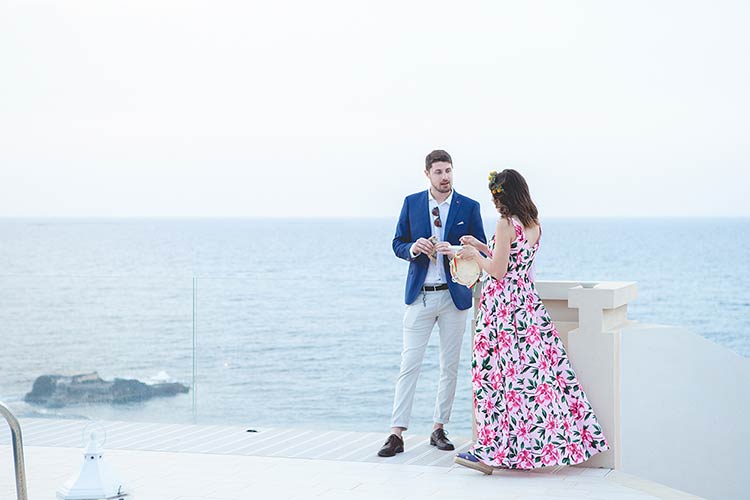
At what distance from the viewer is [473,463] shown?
5.37 meters

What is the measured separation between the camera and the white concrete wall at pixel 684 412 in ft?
18.6

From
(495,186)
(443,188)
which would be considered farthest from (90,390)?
(495,186)

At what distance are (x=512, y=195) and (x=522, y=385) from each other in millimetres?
955

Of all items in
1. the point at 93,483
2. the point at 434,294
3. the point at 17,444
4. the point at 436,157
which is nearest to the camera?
the point at 17,444

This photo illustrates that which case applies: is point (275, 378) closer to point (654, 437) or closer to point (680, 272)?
point (654, 437)

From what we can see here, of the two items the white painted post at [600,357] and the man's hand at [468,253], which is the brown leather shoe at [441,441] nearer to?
the white painted post at [600,357]

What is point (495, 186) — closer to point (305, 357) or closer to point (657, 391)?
point (657, 391)

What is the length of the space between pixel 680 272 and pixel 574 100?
418 inches

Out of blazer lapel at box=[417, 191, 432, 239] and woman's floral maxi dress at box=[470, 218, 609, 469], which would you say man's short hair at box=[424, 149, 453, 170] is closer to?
blazer lapel at box=[417, 191, 432, 239]

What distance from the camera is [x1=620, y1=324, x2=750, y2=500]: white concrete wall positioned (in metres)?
5.67

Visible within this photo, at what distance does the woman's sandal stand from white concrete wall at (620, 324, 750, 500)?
0.74 meters

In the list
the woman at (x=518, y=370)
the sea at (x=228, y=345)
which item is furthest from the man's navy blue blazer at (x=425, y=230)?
the sea at (x=228, y=345)

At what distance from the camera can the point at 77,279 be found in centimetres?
786

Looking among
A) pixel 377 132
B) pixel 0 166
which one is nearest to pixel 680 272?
pixel 377 132
